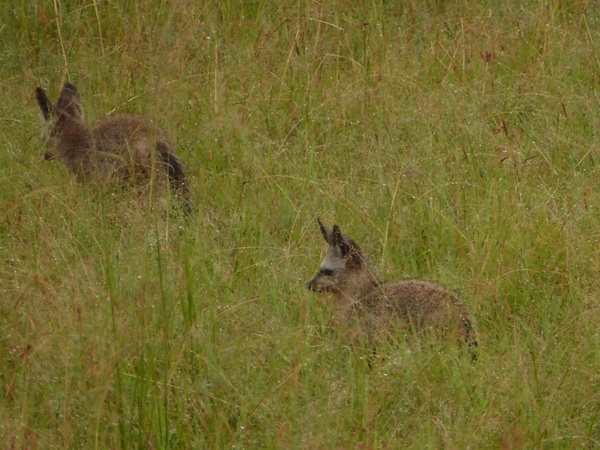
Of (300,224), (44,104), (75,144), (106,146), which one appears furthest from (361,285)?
(44,104)

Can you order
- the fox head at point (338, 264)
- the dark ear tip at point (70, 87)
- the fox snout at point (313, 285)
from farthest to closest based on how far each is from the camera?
the dark ear tip at point (70, 87) < the fox head at point (338, 264) < the fox snout at point (313, 285)

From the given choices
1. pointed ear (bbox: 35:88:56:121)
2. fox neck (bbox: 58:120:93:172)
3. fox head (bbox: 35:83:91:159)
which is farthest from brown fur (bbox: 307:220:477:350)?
pointed ear (bbox: 35:88:56:121)

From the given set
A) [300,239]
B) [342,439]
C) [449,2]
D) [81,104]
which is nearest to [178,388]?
[342,439]

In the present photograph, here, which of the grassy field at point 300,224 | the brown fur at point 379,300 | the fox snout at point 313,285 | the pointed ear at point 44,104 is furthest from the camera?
the pointed ear at point 44,104

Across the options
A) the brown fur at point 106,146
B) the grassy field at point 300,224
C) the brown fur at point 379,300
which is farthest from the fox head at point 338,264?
the brown fur at point 106,146

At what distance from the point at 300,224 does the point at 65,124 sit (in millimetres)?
2168

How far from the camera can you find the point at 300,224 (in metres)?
5.93

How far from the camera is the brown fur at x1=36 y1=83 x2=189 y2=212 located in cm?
638

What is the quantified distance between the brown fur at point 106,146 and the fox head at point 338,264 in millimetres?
1079

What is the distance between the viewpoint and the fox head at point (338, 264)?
5.24 metres

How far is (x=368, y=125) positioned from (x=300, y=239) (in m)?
1.56

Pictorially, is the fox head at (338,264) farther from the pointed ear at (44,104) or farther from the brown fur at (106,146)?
the pointed ear at (44,104)

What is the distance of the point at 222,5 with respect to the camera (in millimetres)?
8305

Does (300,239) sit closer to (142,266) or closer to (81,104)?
(142,266)
